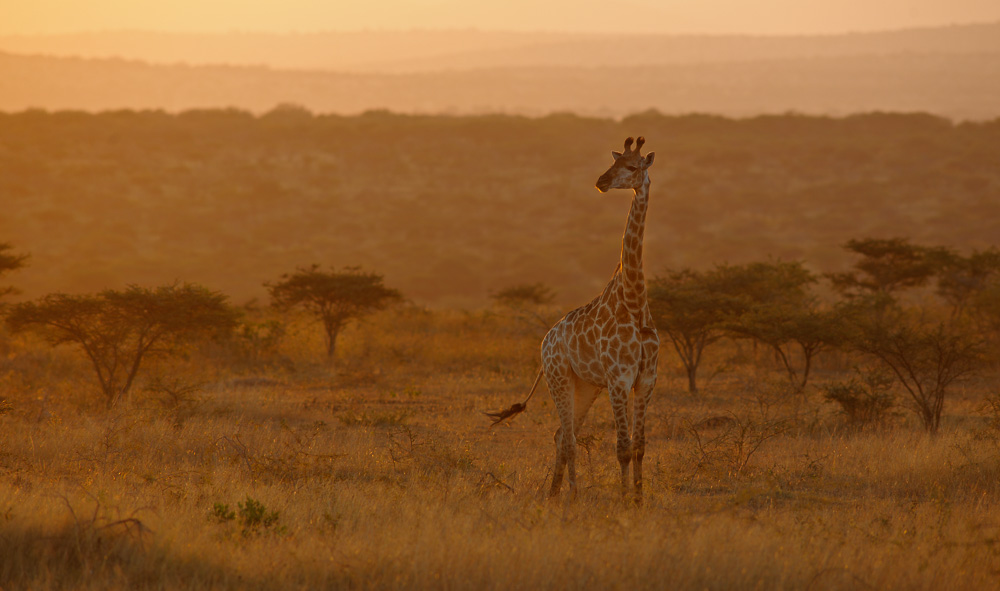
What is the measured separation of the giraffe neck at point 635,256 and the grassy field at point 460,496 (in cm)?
194

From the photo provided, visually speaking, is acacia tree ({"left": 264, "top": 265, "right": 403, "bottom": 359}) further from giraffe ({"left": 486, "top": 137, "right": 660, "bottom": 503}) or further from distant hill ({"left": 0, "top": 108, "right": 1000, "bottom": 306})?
distant hill ({"left": 0, "top": 108, "right": 1000, "bottom": 306})

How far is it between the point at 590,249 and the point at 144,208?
34.7 metres

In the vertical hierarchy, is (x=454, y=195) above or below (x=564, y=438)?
above

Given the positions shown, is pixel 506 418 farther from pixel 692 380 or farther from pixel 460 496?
pixel 692 380

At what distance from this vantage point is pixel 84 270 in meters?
51.7

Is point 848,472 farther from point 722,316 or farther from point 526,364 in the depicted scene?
point 526,364

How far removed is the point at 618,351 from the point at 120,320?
34.3 ft

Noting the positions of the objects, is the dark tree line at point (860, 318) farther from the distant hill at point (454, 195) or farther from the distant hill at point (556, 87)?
the distant hill at point (556, 87)

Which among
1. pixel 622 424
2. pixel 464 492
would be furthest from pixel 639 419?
pixel 464 492

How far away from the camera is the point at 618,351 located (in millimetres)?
7820

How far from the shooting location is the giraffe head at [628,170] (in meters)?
7.70

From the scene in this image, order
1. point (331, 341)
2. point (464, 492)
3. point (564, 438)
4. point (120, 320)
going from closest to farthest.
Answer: point (464, 492) < point (564, 438) < point (120, 320) < point (331, 341)

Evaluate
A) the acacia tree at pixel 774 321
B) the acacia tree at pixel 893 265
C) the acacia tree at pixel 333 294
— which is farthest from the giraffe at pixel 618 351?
the acacia tree at pixel 893 265

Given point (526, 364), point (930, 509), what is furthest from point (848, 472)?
point (526, 364)
